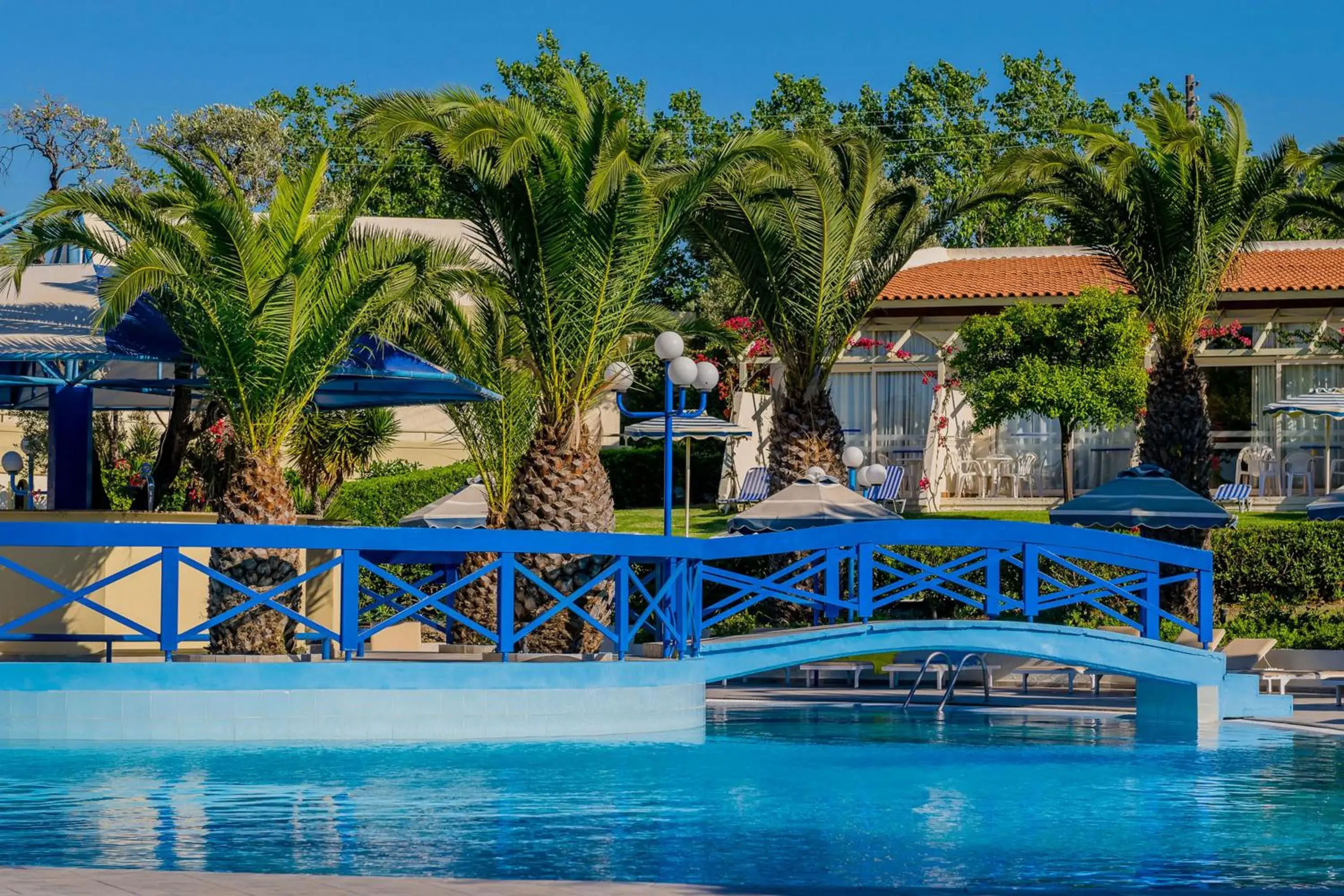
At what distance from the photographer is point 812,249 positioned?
23.3 meters

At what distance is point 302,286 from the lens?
1753 cm

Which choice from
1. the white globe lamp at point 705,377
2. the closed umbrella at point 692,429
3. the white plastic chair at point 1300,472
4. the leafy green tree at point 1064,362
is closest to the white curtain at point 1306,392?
the white plastic chair at point 1300,472

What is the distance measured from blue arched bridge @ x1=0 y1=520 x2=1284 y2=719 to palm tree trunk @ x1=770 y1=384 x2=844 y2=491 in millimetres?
3867

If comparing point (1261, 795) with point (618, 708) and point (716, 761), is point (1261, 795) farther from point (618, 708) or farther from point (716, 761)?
point (618, 708)

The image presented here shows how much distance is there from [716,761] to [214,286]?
692 cm

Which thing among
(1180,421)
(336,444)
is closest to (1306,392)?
(1180,421)

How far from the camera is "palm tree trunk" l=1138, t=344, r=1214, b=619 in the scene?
23578mm

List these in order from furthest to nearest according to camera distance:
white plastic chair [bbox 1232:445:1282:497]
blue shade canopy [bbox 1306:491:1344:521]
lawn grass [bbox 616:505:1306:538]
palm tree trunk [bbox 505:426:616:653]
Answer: white plastic chair [bbox 1232:445:1282:497] → lawn grass [bbox 616:505:1306:538] → blue shade canopy [bbox 1306:491:1344:521] → palm tree trunk [bbox 505:426:616:653]

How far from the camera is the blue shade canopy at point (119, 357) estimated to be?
758 inches

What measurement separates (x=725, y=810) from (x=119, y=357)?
10164 mm

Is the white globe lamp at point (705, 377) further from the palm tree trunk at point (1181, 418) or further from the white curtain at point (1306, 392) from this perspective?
the white curtain at point (1306, 392)

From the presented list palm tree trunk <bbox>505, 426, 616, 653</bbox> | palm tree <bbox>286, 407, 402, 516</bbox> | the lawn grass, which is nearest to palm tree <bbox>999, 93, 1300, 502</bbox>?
the lawn grass

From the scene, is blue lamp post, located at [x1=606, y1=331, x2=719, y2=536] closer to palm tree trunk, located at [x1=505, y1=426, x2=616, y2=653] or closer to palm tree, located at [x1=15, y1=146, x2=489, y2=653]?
palm tree trunk, located at [x1=505, y1=426, x2=616, y2=653]

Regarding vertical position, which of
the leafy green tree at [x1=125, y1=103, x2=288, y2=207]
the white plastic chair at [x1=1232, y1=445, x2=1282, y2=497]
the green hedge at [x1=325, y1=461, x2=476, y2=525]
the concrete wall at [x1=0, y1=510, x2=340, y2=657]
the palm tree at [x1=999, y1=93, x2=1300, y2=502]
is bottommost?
the concrete wall at [x1=0, y1=510, x2=340, y2=657]
